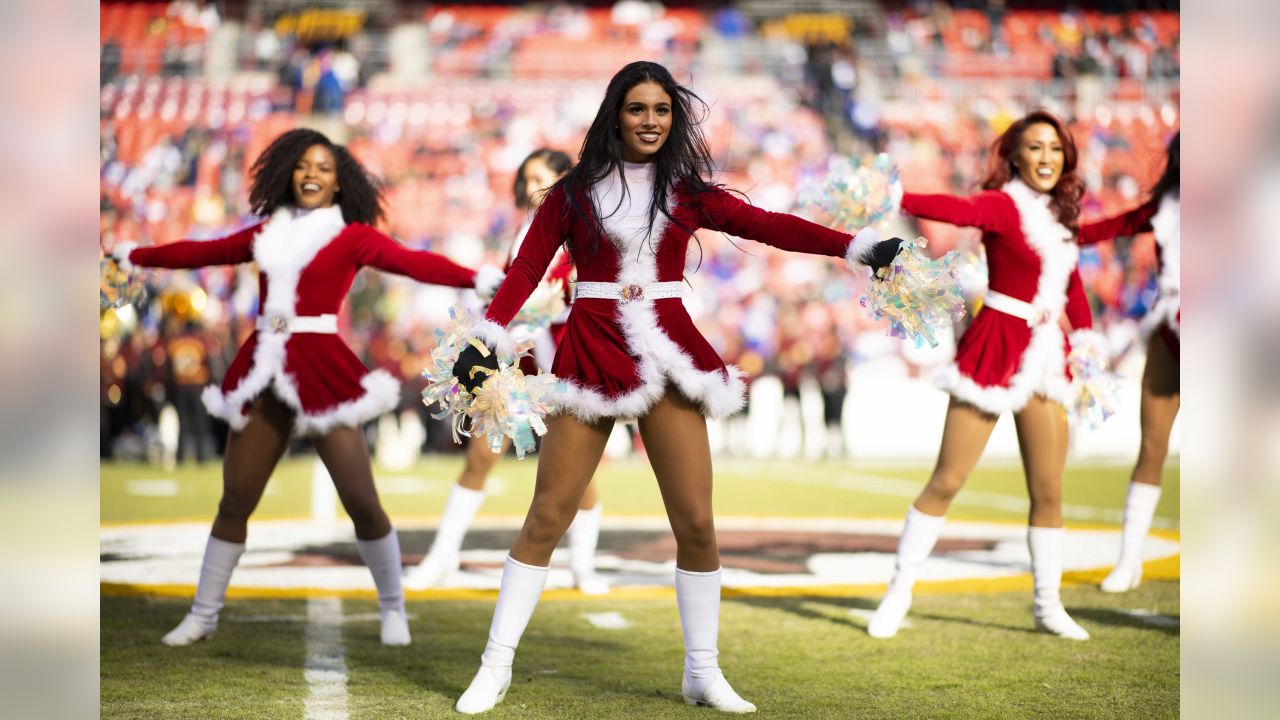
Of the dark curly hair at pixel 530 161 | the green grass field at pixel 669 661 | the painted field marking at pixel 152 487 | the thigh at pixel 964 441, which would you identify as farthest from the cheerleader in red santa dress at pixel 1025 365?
the painted field marking at pixel 152 487

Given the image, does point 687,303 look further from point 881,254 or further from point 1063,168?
point 881,254

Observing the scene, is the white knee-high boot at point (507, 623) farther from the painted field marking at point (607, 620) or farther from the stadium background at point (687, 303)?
the painted field marking at point (607, 620)

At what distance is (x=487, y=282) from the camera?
14.6ft

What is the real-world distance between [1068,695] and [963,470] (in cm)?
120

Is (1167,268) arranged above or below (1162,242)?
below

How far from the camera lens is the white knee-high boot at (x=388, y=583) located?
16.1ft

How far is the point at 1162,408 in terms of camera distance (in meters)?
6.09

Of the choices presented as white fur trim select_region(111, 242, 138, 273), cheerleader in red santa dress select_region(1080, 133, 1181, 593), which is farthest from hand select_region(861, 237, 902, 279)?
white fur trim select_region(111, 242, 138, 273)

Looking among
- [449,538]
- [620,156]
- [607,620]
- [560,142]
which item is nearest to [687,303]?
[560,142]

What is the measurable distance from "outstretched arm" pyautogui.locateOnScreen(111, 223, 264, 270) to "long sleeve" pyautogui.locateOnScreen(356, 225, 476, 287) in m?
0.41

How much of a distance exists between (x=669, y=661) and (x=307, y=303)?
1.77 m

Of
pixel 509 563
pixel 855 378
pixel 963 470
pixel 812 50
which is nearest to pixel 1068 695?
pixel 963 470

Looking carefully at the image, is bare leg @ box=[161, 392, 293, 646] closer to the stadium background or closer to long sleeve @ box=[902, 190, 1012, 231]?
the stadium background

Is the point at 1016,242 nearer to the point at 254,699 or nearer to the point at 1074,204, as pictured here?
the point at 1074,204
